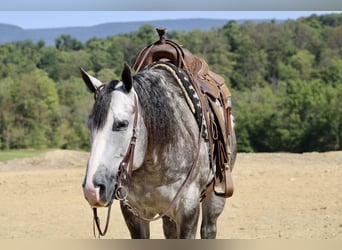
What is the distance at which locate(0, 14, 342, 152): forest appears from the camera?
47.2 feet

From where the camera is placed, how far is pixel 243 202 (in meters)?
7.50

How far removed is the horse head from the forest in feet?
33.6

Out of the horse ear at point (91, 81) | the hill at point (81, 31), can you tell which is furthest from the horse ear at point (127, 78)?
the hill at point (81, 31)

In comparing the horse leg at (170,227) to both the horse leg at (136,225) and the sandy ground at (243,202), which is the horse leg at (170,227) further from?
the sandy ground at (243,202)

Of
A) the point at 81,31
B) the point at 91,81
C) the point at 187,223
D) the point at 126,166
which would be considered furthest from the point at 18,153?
the point at 126,166

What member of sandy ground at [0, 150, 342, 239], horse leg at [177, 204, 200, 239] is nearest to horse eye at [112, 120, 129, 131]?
horse leg at [177, 204, 200, 239]

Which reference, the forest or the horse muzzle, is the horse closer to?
the horse muzzle

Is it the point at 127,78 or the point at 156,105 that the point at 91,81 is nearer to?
the point at 127,78

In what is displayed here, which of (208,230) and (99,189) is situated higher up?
(99,189)

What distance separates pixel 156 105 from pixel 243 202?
16.5 ft

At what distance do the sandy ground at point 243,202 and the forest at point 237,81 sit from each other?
3418 mm

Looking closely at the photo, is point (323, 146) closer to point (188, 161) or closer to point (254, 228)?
point (254, 228)

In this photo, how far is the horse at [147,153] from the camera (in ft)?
7.55

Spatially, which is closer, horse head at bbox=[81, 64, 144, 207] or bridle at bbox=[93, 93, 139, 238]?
horse head at bbox=[81, 64, 144, 207]
